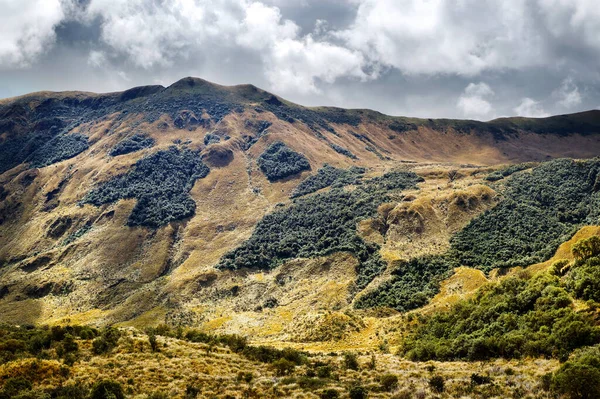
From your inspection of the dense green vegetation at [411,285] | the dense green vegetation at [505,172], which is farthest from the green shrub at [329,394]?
the dense green vegetation at [505,172]

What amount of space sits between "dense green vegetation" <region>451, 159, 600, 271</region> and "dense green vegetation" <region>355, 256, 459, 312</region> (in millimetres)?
8432

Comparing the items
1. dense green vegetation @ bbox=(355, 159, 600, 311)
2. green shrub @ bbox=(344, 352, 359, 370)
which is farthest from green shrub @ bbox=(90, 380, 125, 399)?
dense green vegetation @ bbox=(355, 159, 600, 311)

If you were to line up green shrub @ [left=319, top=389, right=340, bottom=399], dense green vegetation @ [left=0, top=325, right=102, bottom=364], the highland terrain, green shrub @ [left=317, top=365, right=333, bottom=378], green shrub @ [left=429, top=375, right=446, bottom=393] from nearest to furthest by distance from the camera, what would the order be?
green shrub @ [left=429, top=375, right=446, bottom=393], green shrub @ [left=319, top=389, right=340, bottom=399], the highland terrain, dense green vegetation @ [left=0, top=325, right=102, bottom=364], green shrub @ [left=317, top=365, right=333, bottom=378]

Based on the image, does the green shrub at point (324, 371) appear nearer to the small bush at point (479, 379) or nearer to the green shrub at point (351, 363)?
the green shrub at point (351, 363)

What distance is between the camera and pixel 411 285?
384ft

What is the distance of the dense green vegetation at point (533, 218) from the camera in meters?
122

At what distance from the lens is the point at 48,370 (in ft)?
133

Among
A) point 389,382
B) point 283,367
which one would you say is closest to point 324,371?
point 283,367

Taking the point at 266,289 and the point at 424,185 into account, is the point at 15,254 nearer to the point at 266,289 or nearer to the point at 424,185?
the point at 266,289

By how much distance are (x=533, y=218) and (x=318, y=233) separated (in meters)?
79.5

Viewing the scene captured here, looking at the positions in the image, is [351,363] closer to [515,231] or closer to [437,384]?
[437,384]

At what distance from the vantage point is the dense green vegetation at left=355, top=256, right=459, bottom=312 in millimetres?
109250

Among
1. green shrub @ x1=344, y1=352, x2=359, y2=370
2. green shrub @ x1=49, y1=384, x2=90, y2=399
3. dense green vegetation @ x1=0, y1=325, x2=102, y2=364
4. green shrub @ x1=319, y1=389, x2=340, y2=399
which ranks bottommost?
green shrub @ x1=344, y1=352, x2=359, y2=370

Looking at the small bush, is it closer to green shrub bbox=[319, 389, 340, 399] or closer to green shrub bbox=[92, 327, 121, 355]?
green shrub bbox=[319, 389, 340, 399]
